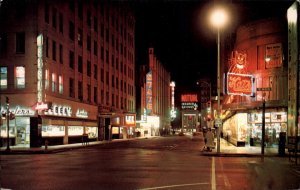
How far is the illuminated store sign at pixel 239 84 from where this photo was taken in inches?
1502

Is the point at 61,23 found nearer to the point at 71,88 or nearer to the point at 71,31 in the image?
the point at 71,31

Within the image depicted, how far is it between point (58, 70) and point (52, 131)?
6.73 metres

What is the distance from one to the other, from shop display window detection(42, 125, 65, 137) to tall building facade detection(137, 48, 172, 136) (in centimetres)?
4760

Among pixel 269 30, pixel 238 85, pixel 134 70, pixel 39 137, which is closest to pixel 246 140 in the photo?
pixel 238 85

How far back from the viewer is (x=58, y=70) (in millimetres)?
48562

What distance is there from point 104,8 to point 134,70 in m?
26.7

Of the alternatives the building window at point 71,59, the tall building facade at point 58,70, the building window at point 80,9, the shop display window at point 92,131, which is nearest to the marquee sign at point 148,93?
the tall building facade at point 58,70

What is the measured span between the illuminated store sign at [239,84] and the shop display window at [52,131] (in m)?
19.4

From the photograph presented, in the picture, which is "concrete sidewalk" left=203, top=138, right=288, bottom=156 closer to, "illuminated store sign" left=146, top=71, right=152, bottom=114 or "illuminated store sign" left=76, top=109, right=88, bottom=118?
"illuminated store sign" left=76, top=109, right=88, bottom=118

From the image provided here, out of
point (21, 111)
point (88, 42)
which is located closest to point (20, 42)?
point (21, 111)

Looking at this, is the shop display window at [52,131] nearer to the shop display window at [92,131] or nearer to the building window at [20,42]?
the building window at [20,42]

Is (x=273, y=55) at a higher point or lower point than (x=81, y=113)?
higher

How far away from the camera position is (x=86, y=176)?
17.2 m

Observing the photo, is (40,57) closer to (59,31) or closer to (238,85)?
(59,31)
